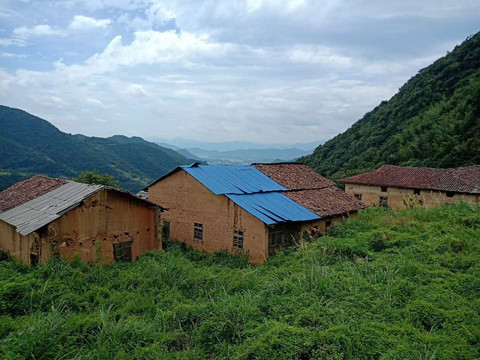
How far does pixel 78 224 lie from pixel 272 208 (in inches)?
305

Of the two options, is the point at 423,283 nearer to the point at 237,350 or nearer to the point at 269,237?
the point at 237,350

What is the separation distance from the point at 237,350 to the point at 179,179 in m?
12.8

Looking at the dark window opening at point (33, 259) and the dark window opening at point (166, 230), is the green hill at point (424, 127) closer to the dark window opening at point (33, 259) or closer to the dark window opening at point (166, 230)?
the dark window opening at point (166, 230)

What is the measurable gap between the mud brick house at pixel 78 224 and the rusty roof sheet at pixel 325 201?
7327mm

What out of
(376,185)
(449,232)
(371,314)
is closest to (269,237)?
(449,232)

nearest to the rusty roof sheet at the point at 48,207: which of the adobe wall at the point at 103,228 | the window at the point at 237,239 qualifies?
the adobe wall at the point at 103,228

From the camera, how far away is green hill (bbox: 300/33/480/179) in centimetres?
3739

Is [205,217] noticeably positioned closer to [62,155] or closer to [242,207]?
[242,207]

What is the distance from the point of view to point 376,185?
2967 centimetres

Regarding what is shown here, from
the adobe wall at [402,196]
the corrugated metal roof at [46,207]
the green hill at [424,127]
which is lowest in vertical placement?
the adobe wall at [402,196]

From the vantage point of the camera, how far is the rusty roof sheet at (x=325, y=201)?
18047 mm

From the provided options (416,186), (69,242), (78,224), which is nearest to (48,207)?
(78,224)

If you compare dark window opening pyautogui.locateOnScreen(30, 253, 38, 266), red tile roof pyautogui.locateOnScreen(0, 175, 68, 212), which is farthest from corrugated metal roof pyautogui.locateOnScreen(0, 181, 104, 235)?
dark window opening pyautogui.locateOnScreen(30, 253, 38, 266)

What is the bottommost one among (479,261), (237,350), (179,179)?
(237,350)
